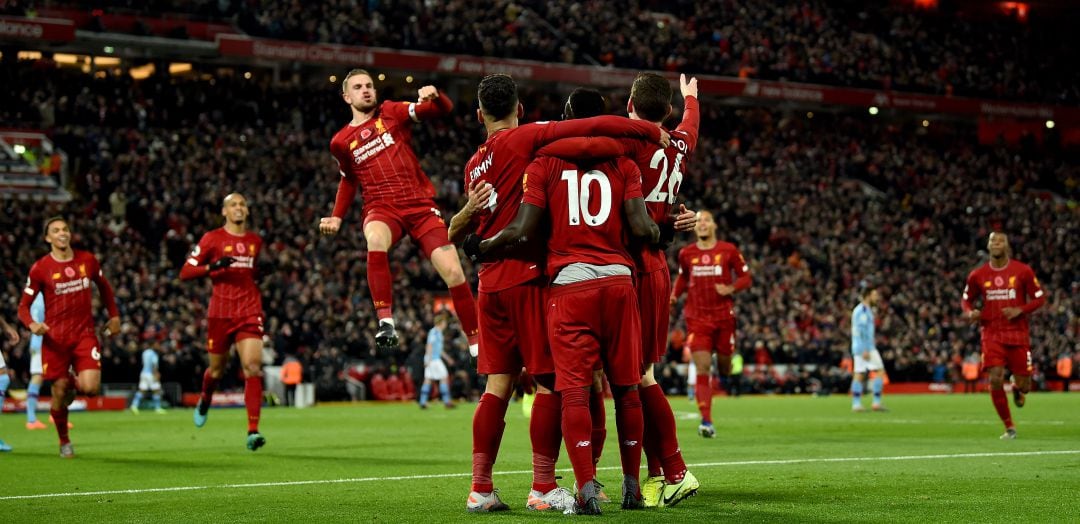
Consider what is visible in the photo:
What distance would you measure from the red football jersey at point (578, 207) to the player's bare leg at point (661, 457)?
110 centimetres

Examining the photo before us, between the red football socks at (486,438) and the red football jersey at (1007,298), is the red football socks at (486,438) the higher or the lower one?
the lower one

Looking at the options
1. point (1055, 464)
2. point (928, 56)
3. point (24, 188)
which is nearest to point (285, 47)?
point (24, 188)

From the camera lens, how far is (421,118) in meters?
12.3

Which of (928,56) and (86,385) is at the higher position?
(928,56)

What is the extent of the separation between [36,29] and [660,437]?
3676 cm

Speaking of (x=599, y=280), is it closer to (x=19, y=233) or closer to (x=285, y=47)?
(x=19, y=233)

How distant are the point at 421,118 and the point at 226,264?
391 centimetres

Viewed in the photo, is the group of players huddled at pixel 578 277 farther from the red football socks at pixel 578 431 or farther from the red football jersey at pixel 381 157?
the red football jersey at pixel 381 157

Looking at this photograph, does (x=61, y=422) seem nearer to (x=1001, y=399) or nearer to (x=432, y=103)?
(x=432, y=103)

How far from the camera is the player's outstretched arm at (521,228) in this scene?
771 cm

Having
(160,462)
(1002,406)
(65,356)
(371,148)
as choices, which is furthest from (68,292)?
(1002,406)

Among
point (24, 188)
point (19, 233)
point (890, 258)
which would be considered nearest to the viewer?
point (19, 233)

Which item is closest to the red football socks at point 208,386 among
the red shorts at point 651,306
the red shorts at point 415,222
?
the red shorts at point 415,222

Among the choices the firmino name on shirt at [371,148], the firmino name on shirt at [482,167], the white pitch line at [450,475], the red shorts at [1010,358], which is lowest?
the white pitch line at [450,475]
